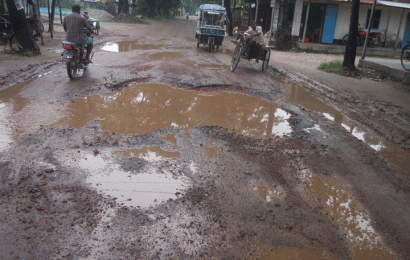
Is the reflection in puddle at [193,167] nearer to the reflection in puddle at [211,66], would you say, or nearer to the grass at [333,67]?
A: the reflection in puddle at [211,66]

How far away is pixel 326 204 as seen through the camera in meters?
3.41

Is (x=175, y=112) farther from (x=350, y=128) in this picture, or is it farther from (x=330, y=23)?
(x=330, y=23)

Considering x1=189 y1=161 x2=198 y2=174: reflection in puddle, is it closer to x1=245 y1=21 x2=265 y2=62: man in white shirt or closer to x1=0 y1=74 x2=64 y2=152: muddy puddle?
x1=0 y1=74 x2=64 y2=152: muddy puddle

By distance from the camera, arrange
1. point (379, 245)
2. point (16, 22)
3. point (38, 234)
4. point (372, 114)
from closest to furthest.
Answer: point (38, 234) → point (379, 245) → point (372, 114) → point (16, 22)

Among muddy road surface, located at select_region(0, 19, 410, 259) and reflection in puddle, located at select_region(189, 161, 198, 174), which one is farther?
reflection in puddle, located at select_region(189, 161, 198, 174)

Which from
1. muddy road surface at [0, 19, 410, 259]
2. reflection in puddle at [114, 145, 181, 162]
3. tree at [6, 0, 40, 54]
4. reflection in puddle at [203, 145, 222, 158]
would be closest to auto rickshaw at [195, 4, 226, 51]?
tree at [6, 0, 40, 54]

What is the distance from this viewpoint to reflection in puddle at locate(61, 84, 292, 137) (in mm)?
5297

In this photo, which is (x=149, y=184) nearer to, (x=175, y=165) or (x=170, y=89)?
(x=175, y=165)

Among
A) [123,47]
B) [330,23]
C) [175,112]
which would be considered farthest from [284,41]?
[175,112]

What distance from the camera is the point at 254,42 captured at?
34.2 ft

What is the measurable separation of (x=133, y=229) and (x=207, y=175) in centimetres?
126

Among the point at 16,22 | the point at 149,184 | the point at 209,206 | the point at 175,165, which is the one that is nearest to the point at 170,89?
the point at 175,165

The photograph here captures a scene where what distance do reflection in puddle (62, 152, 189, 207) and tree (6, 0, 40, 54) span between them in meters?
8.74

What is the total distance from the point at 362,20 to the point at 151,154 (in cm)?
2063
